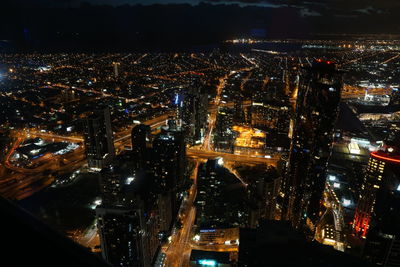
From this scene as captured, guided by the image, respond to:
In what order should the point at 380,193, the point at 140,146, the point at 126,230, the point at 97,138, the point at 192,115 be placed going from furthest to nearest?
the point at 192,115
the point at 97,138
the point at 140,146
the point at 380,193
the point at 126,230

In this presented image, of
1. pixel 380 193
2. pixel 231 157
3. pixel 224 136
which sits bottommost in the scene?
pixel 231 157

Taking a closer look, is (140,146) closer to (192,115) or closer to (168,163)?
(168,163)

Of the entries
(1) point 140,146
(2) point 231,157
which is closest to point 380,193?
(2) point 231,157

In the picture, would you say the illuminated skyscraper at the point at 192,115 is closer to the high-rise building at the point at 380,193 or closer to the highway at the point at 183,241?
the highway at the point at 183,241

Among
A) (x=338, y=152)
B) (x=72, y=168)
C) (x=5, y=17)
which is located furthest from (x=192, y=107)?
(x=5, y=17)

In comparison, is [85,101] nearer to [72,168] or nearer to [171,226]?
[72,168]

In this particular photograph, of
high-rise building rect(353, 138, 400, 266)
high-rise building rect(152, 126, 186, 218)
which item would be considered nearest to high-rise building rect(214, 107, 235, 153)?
high-rise building rect(152, 126, 186, 218)
